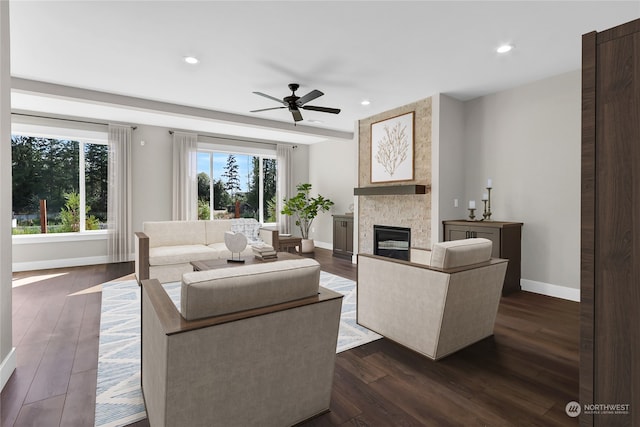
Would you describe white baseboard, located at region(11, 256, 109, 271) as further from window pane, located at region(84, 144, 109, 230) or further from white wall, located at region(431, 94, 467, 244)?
white wall, located at region(431, 94, 467, 244)

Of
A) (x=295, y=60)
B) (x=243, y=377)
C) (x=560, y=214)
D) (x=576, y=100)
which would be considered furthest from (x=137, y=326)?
(x=576, y=100)

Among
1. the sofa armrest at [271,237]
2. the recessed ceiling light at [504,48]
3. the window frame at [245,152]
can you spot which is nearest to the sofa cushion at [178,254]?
the sofa armrest at [271,237]

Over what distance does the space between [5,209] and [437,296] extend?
112 inches

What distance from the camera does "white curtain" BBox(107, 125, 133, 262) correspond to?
5777 millimetres

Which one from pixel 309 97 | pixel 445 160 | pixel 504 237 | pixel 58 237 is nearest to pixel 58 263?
pixel 58 237

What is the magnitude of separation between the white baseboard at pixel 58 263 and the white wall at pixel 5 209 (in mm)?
4045

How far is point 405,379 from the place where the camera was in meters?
2.08

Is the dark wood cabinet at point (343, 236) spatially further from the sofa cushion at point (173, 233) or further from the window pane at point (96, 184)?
the window pane at point (96, 184)

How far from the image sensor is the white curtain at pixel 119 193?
578 cm

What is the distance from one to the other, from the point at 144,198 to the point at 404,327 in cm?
556

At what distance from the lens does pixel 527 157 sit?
4172mm

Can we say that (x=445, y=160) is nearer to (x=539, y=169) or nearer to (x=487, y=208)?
(x=487, y=208)

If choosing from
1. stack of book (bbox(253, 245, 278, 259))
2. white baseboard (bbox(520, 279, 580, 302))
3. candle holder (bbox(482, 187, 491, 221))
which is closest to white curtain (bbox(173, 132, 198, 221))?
stack of book (bbox(253, 245, 278, 259))

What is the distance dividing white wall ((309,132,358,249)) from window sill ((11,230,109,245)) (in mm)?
4420
